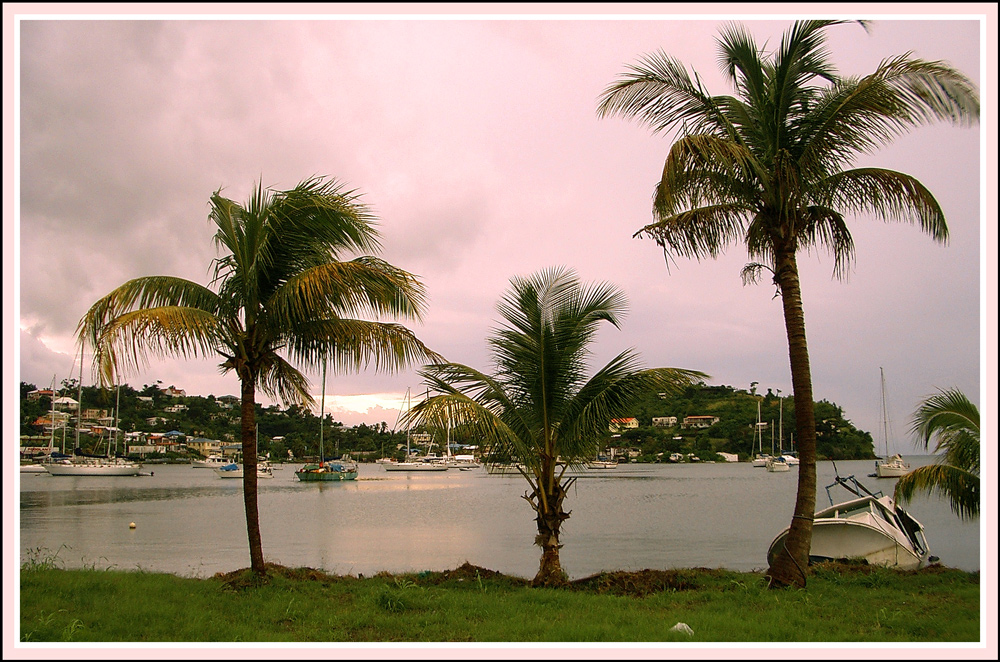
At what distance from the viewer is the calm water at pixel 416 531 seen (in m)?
17.9

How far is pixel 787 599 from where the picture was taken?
9.37 m

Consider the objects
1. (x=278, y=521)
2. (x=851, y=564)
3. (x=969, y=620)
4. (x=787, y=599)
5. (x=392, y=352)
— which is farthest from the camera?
(x=278, y=521)

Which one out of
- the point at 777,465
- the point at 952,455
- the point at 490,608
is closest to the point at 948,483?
the point at 952,455

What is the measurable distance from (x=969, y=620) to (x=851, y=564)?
5.43 meters

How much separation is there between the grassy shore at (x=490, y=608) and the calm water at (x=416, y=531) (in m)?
4.14

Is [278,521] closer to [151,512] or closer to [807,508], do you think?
[151,512]

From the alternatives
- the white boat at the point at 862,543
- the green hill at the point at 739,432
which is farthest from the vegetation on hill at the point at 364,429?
the white boat at the point at 862,543

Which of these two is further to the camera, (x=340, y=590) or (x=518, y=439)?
(x=518, y=439)

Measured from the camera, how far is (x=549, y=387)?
11891 millimetres

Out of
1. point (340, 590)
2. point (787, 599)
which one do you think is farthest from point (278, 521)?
point (787, 599)

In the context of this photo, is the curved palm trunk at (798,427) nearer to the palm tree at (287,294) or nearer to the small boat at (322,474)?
the palm tree at (287,294)

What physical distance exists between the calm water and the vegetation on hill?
8.58 meters

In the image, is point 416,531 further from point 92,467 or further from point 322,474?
point 92,467

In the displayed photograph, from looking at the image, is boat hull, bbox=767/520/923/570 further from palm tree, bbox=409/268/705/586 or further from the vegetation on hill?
the vegetation on hill
